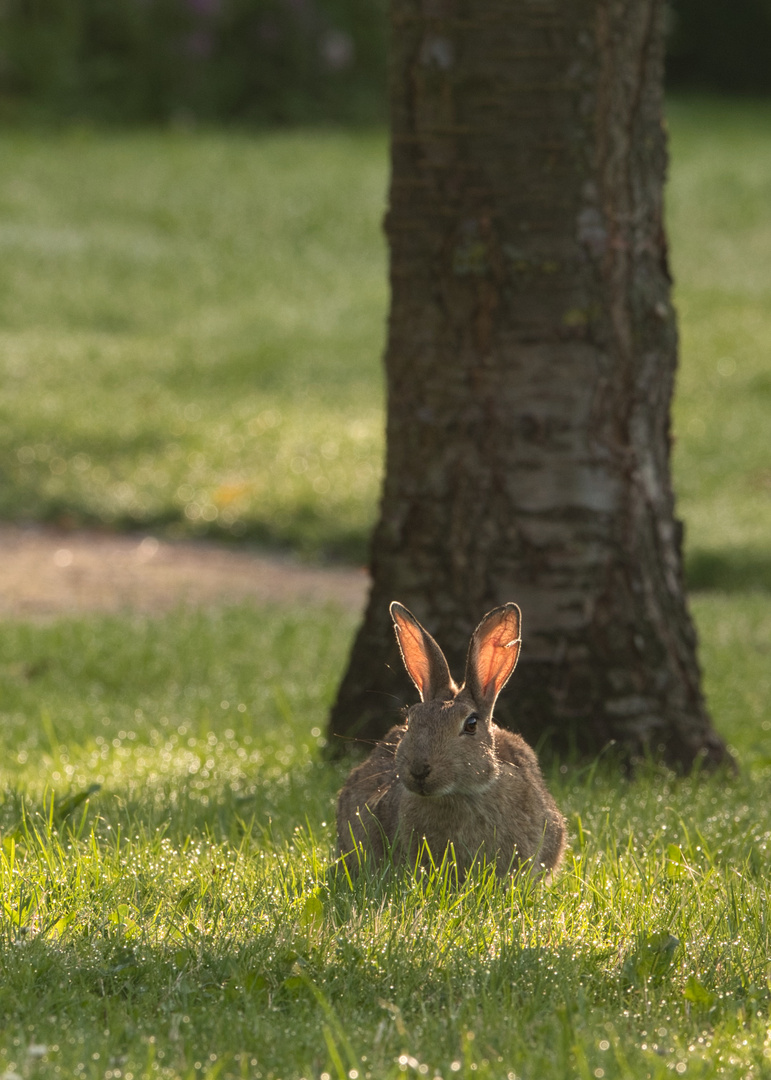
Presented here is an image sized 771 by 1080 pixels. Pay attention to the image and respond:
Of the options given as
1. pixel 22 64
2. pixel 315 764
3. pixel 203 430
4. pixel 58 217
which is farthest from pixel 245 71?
pixel 315 764

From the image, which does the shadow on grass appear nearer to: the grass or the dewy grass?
the grass

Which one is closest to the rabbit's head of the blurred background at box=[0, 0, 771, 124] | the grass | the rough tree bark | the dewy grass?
the dewy grass

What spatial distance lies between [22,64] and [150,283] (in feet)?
29.3

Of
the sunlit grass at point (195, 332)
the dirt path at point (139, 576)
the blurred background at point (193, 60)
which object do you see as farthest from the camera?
the blurred background at point (193, 60)

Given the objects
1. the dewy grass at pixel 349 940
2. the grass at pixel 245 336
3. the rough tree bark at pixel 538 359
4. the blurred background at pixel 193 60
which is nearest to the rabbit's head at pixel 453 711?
the dewy grass at pixel 349 940

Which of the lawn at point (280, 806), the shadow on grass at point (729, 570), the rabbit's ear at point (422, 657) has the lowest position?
the shadow on grass at point (729, 570)

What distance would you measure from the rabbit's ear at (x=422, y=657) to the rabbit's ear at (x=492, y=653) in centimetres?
6

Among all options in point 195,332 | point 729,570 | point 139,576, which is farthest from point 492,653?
point 195,332

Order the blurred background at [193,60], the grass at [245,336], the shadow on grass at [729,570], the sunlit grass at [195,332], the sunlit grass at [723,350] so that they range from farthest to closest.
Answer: the blurred background at [193,60], the sunlit grass at [195,332], the grass at [245,336], the sunlit grass at [723,350], the shadow on grass at [729,570]

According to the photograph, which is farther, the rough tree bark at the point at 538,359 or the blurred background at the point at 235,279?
the blurred background at the point at 235,279

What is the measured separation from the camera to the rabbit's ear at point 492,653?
127 inches

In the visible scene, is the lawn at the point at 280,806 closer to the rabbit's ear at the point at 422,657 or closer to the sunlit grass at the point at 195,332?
the sunlit grass at the point at 195,332

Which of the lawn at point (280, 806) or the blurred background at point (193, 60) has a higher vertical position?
the blurred background at point (193, 60)

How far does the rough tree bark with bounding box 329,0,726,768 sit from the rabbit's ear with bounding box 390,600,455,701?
1347mm
